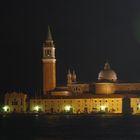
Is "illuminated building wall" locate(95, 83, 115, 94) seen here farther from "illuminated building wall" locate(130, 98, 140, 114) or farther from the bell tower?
"illuminated building wall" locate(130, 98, 140, 114)

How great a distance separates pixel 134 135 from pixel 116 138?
2988mm

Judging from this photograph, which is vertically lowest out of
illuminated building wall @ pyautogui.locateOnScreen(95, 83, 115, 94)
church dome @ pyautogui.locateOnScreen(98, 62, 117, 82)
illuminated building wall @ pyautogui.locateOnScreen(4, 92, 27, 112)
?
illuminated building wall @ pyautogui.locateOnScreen(4, 92, 27, 112)

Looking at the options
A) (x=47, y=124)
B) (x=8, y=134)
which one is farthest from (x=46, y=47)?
(x=8, y=134)

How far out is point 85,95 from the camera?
451 feet

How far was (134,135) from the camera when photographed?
87375mm

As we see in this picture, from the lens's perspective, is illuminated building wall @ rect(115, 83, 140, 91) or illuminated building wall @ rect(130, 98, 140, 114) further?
illuminated building wall @ rect(115, 83, 140, 91)

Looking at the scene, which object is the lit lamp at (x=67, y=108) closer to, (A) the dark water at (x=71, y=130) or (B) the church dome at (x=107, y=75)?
(B) the church dome at (x=107, y=75)

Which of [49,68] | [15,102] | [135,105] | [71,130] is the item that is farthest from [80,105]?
[71,130]

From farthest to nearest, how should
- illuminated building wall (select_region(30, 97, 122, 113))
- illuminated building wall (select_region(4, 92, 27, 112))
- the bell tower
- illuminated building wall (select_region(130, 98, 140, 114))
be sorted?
the bell tower, illuminated building wall (select_region(4, 92, 27, 112)), illuminated building wall (select_region(30, 97, 122, 113)), illuminated building wall (select_region(130, 98, 140, 114))

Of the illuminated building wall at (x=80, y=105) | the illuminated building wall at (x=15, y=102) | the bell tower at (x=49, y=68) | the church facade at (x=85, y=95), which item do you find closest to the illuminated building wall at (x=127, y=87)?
the church facade at (x=85, y=95)

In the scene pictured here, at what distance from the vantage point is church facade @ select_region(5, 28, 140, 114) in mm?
135625

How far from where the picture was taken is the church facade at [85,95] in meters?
136

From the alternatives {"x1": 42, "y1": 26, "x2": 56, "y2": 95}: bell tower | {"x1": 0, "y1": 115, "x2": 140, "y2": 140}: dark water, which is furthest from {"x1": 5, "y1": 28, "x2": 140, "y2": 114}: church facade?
{"x1": 0, "y1": 115, "x2": 140, "y2": 140}: dark water

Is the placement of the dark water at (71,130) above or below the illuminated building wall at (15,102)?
below
